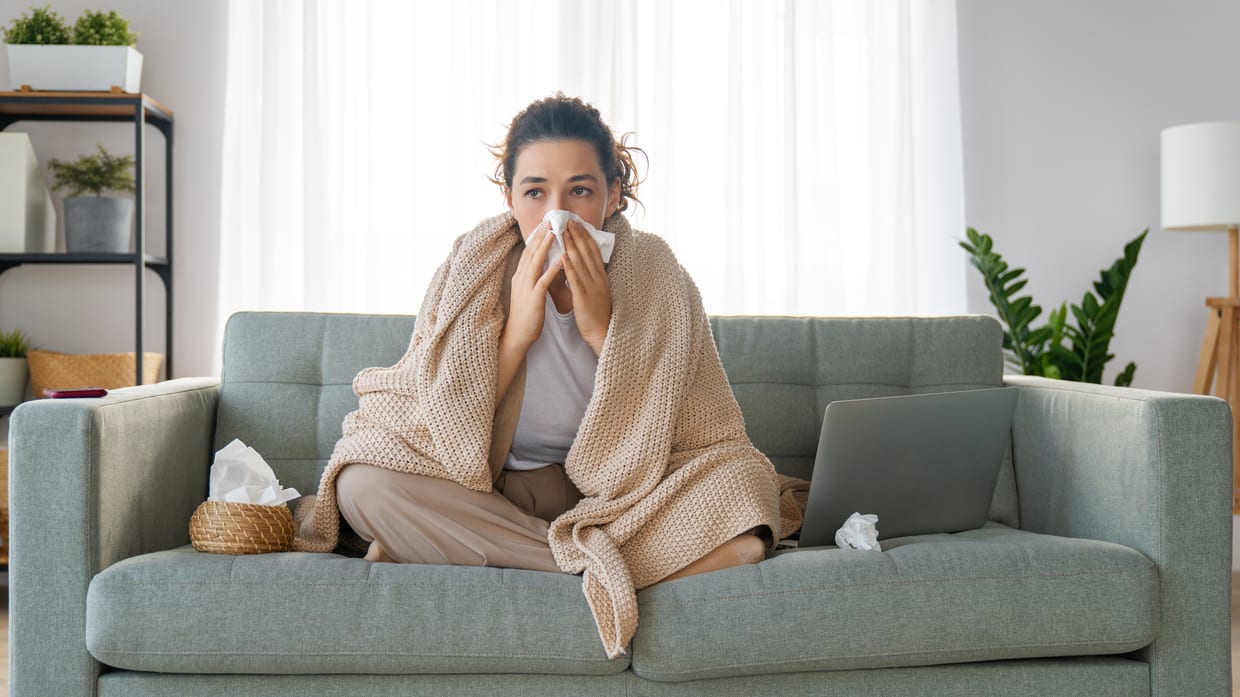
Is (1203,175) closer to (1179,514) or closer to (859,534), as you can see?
(1179,514)

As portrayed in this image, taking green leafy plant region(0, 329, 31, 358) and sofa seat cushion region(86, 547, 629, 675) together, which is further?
green leafy plant region(0, 329, 31, 358)

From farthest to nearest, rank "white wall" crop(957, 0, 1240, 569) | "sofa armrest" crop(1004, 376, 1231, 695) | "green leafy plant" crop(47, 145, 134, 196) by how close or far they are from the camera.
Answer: "white wall" crop(957, 0, 1240, 569) → "green leafy plant" crop(47, 145, 134, 196) → "sofa armrest" crop(1004, 376, 1231, 695)

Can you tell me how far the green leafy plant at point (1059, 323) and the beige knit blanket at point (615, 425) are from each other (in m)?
1.34

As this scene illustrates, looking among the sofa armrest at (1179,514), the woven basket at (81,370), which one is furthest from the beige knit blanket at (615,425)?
the woven basket at (81,370)

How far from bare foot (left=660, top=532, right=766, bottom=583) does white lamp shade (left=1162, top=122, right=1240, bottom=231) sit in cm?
194

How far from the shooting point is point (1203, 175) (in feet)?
9.15

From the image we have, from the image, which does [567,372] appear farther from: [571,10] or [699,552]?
[571,10]

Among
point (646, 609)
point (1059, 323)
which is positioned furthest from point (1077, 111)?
point (646, 609)

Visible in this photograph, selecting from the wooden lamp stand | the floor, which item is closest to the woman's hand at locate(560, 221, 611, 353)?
the floor

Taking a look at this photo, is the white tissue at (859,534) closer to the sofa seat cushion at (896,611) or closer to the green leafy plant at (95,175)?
the sofa seat cushion at (896,611)

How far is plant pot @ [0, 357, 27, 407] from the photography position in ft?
9.08

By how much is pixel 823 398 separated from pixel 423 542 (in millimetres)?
891

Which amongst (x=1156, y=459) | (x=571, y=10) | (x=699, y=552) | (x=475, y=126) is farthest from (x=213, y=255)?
(x=1156, y=459)

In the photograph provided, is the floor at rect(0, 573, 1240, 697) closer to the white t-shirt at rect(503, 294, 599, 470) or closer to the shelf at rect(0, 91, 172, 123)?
the white t-shirt at rect(503, 294, 599, 470)
